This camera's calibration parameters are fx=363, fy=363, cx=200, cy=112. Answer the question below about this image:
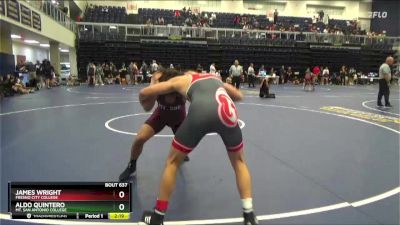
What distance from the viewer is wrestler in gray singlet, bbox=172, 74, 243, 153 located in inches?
118

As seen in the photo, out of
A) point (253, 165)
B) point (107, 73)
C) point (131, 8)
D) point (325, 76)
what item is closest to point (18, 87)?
point (107, 73)

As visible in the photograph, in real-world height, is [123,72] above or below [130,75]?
above

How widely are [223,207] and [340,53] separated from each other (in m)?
28.7

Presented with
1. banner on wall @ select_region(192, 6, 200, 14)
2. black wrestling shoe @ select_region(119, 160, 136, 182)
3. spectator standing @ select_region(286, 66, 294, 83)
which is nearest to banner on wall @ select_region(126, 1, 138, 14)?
banner on wall @ select_region(192, 6, 200, 14)

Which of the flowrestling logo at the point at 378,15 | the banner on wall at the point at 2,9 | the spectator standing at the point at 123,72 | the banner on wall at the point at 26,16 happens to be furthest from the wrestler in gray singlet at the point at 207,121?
the flowrestling logo at the point at 378,15

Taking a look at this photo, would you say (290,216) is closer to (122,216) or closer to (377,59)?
(122,216)

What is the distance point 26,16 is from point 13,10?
146 centimetres

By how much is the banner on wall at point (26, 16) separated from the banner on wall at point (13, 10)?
50 cm

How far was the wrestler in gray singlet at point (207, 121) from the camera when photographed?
299 centimetres

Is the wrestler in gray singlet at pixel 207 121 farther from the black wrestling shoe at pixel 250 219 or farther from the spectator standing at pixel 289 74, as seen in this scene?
the spectator standing at pixel 289 74

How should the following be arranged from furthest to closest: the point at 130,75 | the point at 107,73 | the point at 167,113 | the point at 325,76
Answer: the point at 325,76, the point at 107,73, the point at 130,75, the point at 167,113

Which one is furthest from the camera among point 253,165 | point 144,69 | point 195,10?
point 195,10

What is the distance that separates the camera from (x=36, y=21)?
1541 cm
